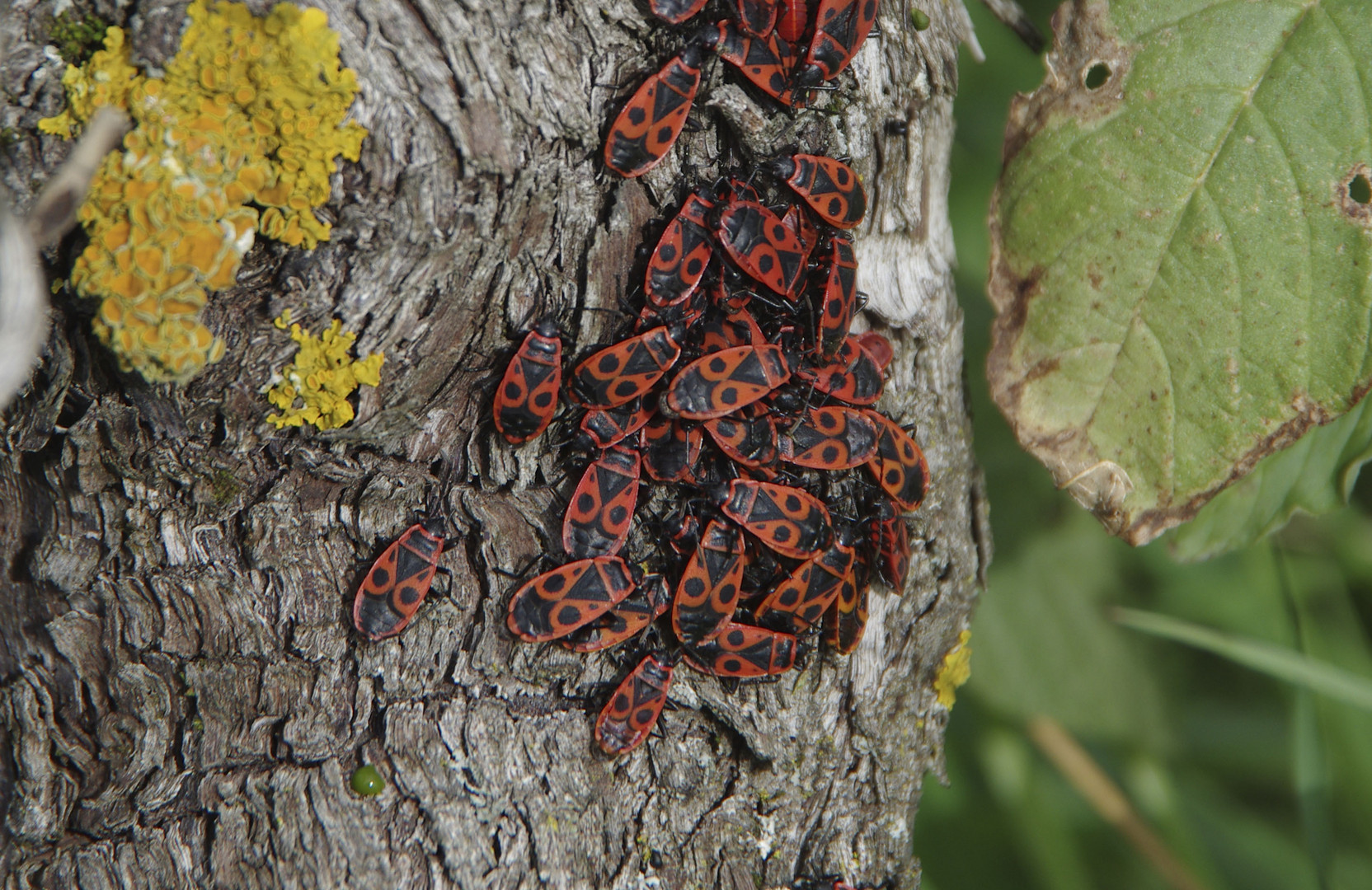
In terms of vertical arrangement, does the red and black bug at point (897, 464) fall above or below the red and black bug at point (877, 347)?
below

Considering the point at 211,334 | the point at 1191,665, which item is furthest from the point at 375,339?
the point at 1191,665

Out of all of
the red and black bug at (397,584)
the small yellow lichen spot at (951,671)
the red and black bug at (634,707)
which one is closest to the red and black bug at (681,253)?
the red and black bug at (397,584)

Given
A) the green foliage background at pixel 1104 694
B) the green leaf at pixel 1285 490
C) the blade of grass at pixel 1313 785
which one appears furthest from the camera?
the green foliage background at pixel 1104 694

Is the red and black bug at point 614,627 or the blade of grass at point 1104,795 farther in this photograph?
the blade of grass at point 1104,795

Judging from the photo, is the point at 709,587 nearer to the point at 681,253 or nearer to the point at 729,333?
the point at 729,333

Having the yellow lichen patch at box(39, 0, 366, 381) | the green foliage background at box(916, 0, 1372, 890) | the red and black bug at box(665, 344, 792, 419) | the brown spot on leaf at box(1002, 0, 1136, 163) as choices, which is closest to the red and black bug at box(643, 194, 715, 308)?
the red and black bug at box(665, 344, 792, 419)

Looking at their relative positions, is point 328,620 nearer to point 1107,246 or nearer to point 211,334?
point 211,334

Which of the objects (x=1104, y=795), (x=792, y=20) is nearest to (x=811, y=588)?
(x=792, y=20)

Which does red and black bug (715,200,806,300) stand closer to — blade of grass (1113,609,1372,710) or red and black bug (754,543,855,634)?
red and black bug (754,543,855,634)

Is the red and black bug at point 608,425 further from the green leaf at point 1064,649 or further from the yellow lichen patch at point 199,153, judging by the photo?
the green leaf at point 1064,649
